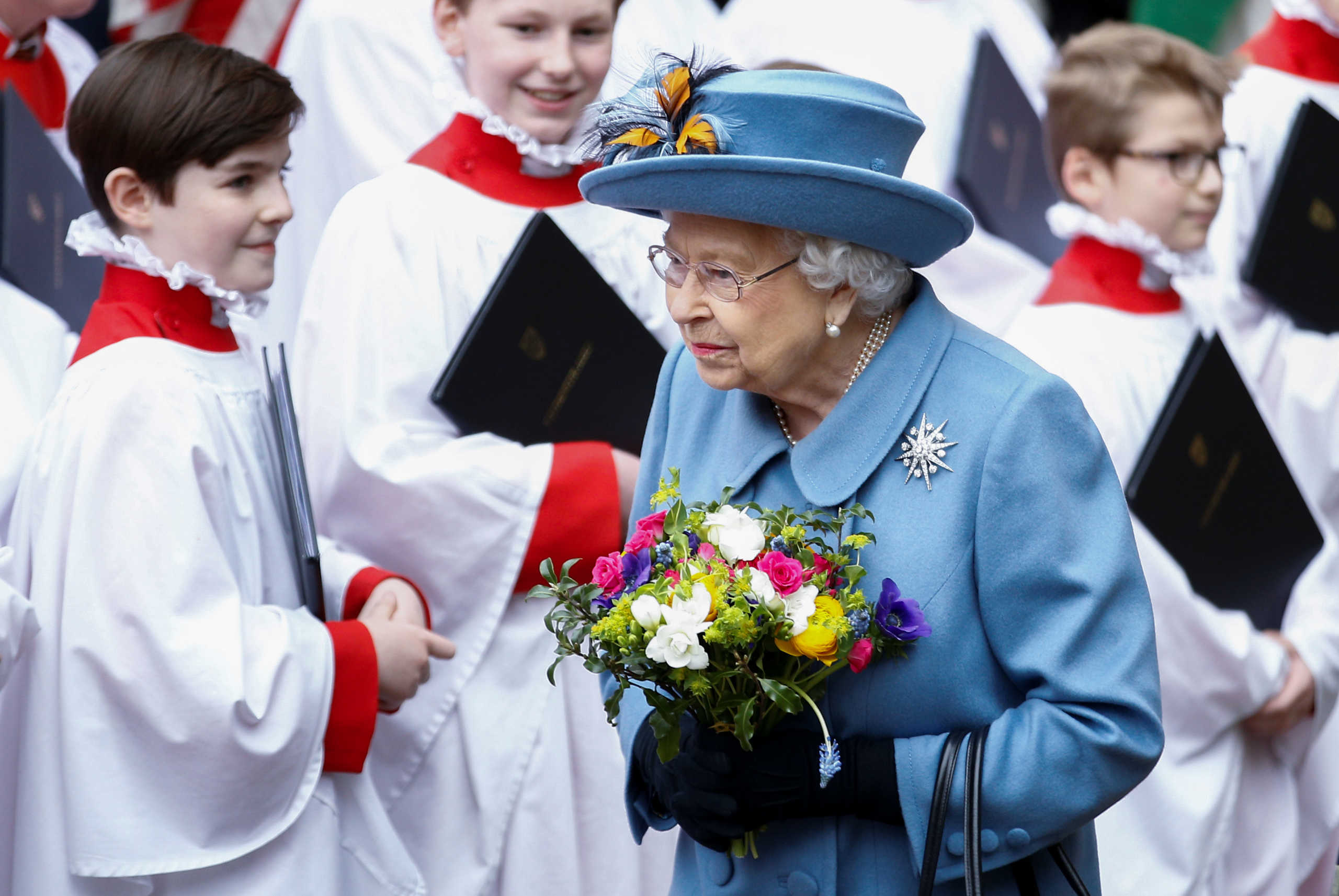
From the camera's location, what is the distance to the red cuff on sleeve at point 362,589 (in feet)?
9.87

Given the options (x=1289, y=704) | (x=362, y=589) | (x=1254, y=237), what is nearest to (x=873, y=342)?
(x=362, y=589)

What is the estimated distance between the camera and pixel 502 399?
316 cm

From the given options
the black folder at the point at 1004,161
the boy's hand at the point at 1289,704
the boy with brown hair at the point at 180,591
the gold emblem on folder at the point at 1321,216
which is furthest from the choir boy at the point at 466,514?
the gold emblem on folder at the point at 1321,216

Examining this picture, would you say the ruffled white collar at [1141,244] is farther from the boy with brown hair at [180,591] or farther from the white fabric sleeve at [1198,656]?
the boy with brown hair at [180,591]

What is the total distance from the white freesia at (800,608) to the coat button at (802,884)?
0.46 meters

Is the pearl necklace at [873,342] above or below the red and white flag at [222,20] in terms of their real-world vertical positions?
below

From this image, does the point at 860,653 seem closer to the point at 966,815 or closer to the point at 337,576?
the point at 966,815

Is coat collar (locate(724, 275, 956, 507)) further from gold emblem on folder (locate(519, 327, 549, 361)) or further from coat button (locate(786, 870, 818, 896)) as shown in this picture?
gold emblem on folder (locate(519, 327, 549, 361))

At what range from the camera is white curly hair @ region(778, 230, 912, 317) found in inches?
83.9

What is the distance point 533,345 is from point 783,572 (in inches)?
53.8

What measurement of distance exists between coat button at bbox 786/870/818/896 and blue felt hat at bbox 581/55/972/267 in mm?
887

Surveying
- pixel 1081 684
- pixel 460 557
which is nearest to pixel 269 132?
pixel 460 557

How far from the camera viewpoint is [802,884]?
85.4 inches

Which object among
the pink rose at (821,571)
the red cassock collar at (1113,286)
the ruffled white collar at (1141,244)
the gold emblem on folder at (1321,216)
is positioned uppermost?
the gold emblem on folder at (1321,216)
